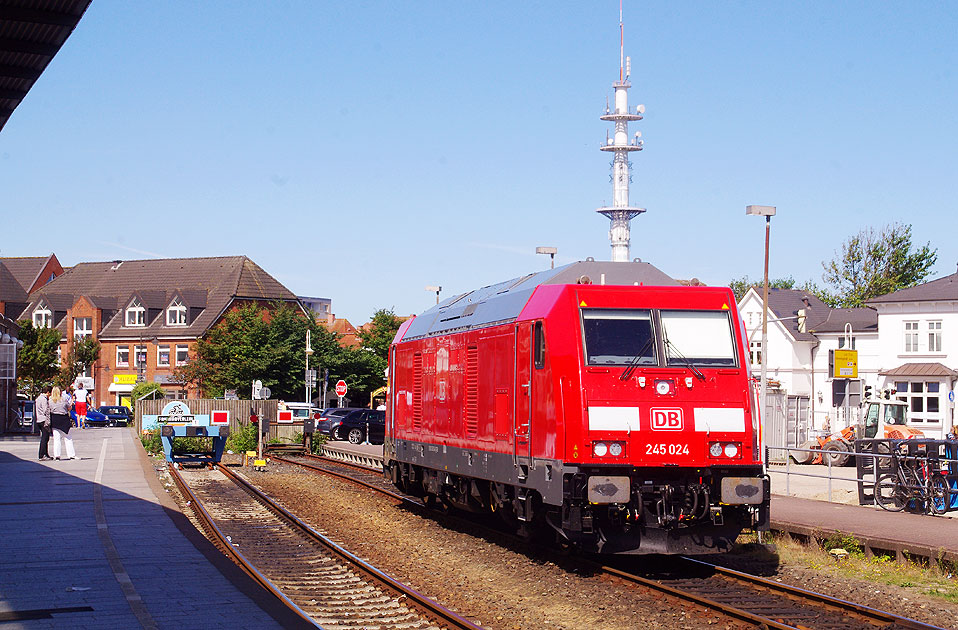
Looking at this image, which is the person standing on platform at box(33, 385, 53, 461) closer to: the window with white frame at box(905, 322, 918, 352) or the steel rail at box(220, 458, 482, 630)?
the steel rail at box(220, 458, 482, 630)

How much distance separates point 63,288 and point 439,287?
175 ft

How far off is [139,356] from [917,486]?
242ft

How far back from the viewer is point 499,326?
14.7 metres

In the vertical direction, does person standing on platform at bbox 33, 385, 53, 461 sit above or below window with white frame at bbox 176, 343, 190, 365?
below

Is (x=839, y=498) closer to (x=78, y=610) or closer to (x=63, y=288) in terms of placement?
(x=78, y=610)

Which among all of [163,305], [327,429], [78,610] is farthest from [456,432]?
[163,305]

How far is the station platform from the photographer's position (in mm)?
9250

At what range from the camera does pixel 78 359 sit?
271ft

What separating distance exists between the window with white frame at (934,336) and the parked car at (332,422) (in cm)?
3108

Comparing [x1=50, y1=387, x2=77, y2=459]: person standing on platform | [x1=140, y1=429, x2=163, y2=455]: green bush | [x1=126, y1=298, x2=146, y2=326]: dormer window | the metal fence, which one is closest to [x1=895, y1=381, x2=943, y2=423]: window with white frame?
the metal fence

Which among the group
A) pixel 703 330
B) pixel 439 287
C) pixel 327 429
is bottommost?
pixel 327 429

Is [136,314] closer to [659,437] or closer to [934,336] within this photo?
[934,336]

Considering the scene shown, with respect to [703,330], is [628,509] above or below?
below

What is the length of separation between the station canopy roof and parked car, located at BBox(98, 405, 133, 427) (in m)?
57.7
